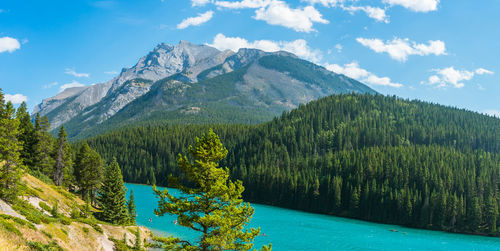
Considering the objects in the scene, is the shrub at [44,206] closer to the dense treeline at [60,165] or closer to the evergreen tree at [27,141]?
the dense treeline at [60,165]

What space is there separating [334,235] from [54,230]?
72.6 m

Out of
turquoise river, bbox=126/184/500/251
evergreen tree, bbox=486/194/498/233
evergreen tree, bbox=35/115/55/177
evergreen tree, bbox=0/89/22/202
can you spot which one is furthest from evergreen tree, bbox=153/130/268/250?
evergreen tree, bbox=486/194/498/233

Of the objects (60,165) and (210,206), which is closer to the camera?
(210,206)

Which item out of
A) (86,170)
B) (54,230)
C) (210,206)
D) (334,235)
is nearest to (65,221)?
(54,230)

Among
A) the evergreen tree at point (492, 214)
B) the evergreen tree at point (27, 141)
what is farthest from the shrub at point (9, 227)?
the evergreen tree at point (492, 214)

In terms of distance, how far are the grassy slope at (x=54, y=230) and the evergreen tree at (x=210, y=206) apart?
9.98 m

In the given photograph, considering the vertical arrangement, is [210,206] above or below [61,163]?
above

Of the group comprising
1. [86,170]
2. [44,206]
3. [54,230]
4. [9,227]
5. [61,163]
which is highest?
[61,163]

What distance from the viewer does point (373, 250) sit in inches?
3159

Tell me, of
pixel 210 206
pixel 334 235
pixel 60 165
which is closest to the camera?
pixel 210 206

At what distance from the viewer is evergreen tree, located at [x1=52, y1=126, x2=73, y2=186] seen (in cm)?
8031

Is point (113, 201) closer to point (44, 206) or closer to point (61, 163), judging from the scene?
point (44, 206)

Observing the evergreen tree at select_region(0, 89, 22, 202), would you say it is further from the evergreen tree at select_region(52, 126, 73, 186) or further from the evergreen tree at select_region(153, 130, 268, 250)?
the evergreen tree at select_region(52, 126, 73, 186)

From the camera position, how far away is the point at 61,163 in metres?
81.5
